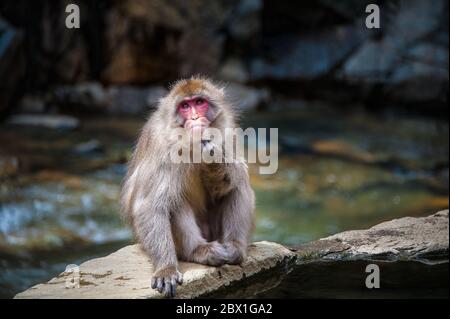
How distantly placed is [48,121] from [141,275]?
8.22 meters

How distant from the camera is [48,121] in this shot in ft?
38.9

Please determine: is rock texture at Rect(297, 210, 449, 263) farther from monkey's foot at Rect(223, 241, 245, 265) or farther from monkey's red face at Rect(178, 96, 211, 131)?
monkey's red face at Rect(178, 96, 211, 131)

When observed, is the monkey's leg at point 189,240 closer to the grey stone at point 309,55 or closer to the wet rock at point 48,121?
the wet rock at point 48,121

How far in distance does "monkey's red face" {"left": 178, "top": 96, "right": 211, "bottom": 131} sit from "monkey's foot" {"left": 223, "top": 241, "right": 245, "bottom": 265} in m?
0.82

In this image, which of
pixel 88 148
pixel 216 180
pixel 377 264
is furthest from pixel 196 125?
pixel 88 148

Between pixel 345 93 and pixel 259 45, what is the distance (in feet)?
7.93

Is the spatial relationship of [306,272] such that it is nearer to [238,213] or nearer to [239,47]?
[238,213]

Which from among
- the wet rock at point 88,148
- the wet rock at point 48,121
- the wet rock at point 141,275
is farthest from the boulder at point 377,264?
the wet rock at point 48,121

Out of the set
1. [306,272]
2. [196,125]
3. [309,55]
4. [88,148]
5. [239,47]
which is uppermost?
[239,47]

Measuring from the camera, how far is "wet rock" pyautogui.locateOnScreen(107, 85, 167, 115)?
524 inches

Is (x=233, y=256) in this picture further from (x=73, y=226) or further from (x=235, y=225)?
(x=73, y=226)

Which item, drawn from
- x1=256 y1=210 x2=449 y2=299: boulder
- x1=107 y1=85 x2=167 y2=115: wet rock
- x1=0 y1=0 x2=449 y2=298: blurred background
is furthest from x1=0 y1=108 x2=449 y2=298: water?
x1=256 y1=210 x2=449 y2=299: boulder

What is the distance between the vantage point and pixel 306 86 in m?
14.3

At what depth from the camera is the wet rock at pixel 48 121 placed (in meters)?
11.6
